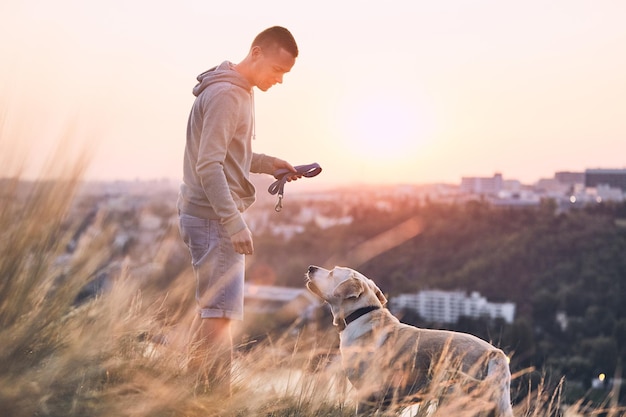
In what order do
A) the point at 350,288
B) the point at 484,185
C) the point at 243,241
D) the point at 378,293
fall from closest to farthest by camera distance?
the point at 243,241 → the point at 350,288 → the point at 378,293 → the point at 484,185

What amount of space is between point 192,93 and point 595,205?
2440 inches

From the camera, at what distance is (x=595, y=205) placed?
203ft

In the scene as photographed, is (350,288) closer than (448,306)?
Yes

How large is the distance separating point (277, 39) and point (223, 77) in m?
0.27

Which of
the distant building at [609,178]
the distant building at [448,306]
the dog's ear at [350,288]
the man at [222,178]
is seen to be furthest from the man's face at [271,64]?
the distant building at [609,178]

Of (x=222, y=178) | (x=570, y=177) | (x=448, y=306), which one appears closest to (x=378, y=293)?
(x=222, y=178)

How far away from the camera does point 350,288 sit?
416 cm

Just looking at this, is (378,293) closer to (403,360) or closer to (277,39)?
(403,360)

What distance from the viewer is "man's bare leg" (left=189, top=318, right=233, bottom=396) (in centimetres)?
288

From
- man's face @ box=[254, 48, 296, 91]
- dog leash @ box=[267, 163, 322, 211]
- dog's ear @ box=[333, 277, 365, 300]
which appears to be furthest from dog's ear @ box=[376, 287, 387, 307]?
man's face @ box=[254, 48, 296, 91]

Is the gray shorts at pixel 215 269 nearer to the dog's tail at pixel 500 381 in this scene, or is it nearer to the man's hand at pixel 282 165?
the man's hand at pixel 282 165

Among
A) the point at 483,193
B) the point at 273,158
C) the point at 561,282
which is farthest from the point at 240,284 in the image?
the point at 483,193

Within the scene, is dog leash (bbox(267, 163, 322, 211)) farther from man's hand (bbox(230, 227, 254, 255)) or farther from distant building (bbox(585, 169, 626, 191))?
distant building (bbox(585, 169, 626, 191))

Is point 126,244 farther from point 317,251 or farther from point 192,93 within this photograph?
point 317,251
